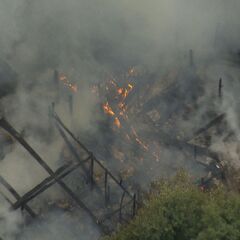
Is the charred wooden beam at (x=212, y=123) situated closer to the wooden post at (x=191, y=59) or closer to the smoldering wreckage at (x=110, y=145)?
the smoldering wreckage at (x=110, y=145)

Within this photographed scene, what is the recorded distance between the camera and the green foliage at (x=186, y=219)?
15.5 m

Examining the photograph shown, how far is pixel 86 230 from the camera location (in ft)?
61.0

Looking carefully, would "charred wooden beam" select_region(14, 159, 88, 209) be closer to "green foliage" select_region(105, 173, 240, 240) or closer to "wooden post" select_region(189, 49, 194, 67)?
"green foliage" select_region(105, 173, 240, 240)

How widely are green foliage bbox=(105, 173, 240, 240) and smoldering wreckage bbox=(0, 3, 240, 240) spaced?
1.85 m

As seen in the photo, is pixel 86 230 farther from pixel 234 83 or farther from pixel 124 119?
pixel 234 83

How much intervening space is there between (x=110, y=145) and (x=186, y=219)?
6.40 m

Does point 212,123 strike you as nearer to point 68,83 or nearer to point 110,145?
point 110,145

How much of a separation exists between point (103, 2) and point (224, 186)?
35.5 ft

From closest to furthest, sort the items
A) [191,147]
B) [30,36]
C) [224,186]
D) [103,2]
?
[224,186] < [191,147] < [30,36] < [103,2]

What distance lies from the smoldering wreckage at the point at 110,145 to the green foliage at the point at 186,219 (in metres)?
1.85

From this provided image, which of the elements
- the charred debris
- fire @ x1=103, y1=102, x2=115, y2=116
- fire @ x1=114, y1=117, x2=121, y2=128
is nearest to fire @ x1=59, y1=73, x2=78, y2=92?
the charred debris

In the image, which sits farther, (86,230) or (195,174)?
(195,174)

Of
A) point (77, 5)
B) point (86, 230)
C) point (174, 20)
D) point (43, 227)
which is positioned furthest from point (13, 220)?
point (174, 20)

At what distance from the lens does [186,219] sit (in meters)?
16.2
